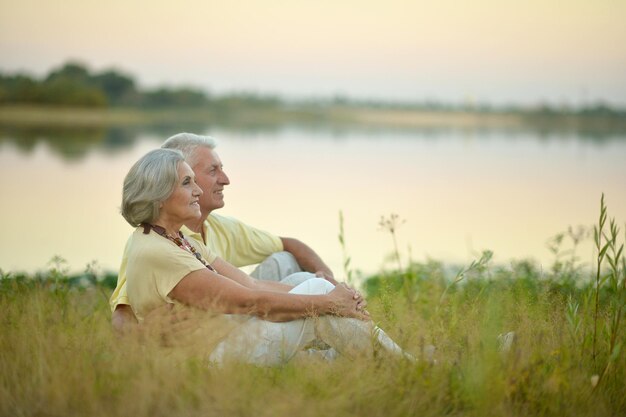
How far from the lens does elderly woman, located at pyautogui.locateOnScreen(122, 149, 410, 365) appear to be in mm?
3547

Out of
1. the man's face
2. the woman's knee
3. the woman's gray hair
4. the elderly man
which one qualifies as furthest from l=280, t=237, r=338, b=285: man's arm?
the woman's gray hair

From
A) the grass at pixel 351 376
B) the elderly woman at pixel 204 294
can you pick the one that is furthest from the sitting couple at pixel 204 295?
the grass at pixel 351 376

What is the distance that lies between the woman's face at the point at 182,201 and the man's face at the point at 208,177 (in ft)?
2.57

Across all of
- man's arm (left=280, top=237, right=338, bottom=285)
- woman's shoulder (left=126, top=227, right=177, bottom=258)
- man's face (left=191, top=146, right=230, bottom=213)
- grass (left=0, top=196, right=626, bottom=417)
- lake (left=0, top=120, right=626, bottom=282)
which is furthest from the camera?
lake (left=0, top=120, right=626, bottom=282)

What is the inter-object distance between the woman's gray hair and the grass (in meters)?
0.58

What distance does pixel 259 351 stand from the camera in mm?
3600

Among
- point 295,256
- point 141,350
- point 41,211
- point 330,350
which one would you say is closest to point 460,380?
point 330,350

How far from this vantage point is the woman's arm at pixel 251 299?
3.55m

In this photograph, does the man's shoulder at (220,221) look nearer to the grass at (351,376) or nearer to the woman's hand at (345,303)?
the grass at (351,376)

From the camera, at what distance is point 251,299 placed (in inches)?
140

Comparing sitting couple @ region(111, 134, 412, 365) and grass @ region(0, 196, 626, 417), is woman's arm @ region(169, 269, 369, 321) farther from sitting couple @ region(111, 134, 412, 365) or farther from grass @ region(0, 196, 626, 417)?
grass @ region(0, 196, 626, 417)

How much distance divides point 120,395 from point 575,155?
21.8m

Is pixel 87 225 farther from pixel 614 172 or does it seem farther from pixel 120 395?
pixel 614 172

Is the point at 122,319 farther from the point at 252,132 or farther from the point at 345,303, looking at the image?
the point at 252,132
